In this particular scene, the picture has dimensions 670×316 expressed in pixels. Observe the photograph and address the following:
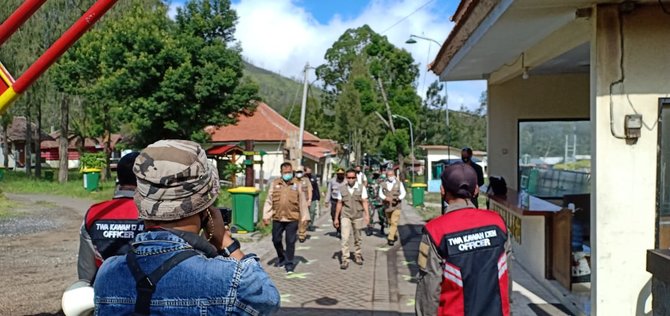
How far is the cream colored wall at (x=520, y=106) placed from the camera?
11.2 m

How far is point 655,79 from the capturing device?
545 cm

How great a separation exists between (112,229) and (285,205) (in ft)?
19.0

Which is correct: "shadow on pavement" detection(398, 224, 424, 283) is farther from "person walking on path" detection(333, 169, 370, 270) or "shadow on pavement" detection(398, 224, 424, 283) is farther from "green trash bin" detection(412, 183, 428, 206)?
"green trash bin" detection(412, 183, 428, 206)

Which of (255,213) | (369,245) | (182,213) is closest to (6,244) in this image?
(255,213)

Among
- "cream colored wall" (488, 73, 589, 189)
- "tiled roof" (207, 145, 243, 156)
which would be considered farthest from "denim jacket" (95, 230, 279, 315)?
"tiled roof" (207, 145, 243, 156)

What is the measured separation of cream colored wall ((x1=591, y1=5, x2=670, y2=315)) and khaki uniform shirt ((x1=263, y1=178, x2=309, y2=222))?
4831 mm

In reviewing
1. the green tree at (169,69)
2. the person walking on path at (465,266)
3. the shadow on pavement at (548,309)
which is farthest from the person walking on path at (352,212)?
the green tree at (169,69)

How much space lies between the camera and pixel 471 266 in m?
3.27

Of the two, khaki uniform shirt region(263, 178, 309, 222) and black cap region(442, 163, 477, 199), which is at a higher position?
black cap region(442, 163, 477, 199)

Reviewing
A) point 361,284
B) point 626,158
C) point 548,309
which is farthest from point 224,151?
point 626,158

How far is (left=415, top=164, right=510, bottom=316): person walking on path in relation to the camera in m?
3.28

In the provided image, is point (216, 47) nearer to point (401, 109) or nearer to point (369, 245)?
point (369, 245)

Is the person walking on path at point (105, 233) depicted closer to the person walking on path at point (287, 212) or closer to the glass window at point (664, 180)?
the glass window at point (664, 180)

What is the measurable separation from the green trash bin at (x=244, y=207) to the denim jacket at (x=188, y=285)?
1226 centimetres
